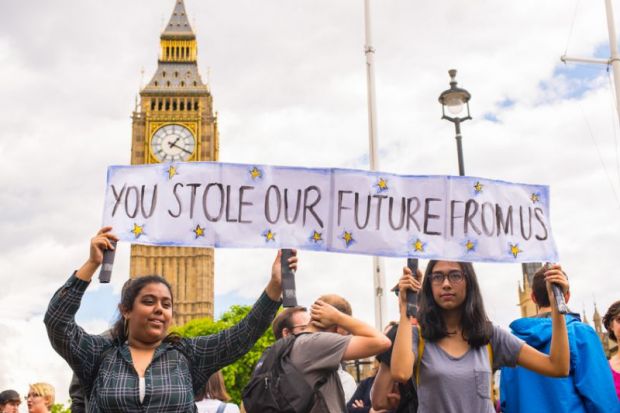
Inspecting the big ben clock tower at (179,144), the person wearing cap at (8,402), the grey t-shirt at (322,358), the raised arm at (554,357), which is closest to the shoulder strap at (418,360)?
the grey t-shirt at (322,358)

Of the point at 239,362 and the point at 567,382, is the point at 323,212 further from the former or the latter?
the point at 239,362

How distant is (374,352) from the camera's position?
152 inches

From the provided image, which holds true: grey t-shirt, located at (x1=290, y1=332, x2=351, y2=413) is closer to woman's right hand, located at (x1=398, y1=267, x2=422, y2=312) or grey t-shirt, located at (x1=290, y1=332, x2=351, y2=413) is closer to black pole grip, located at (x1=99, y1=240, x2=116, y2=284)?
woman's right hand, located at (x1=398, y1=267, x2=422, y2=312)

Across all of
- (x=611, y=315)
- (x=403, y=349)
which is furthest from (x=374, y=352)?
(x=611, y=315)

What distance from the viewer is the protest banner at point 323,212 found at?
4461 millimetres

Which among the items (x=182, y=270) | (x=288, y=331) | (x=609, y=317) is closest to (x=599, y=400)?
(x=609, y=317)

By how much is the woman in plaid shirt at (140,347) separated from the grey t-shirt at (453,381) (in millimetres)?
830

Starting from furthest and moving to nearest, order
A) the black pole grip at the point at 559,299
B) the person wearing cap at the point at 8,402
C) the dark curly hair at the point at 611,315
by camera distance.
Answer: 1. the person wearing cap at the point at 8,402
2. the dark curly hair at the point at 611,315
3. the black pole grip at the point at 559,299

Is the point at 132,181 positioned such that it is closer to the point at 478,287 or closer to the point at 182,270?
the point at 478,287

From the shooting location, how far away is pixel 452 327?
4148 mm

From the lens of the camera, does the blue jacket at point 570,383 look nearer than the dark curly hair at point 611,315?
Yes

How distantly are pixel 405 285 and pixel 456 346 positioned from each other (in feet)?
1.39

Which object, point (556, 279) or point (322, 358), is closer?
point (322, 358)

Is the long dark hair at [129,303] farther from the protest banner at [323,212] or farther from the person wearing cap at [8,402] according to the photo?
the person wearing cap at [8,402]
